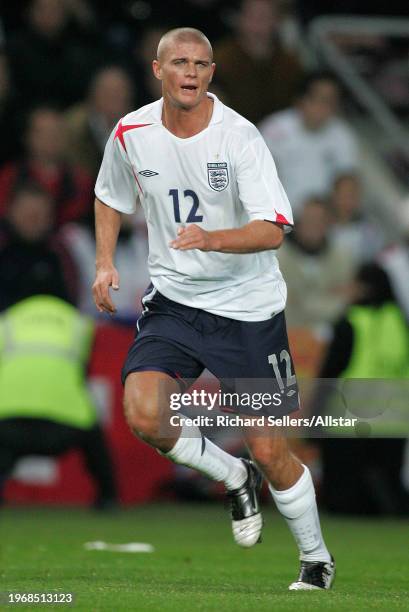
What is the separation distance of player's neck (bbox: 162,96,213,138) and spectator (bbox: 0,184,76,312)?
5074 mm

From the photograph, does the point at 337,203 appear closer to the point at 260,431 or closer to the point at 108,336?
the point at 108,336

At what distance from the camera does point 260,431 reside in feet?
21.6

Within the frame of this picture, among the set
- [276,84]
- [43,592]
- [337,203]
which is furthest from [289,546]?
[276,84]

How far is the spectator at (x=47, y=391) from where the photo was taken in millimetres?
11016

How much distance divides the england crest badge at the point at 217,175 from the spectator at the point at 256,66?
7.10 metres

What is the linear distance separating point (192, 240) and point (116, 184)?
101 cm


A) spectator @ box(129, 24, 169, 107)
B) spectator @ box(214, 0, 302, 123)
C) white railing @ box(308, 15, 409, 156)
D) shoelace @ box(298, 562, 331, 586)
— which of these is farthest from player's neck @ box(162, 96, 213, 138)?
white railing @ box(308, 15, 409, 156)

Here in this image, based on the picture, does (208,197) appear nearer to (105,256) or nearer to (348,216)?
(105,256)

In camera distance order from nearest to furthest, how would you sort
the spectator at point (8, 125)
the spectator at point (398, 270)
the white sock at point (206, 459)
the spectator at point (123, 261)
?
1. the white sock at point (206, 459)
2. the spectator at point (398, 270)
3. the spectator at point (123, 261)
4. the spectator at point (8, 125)

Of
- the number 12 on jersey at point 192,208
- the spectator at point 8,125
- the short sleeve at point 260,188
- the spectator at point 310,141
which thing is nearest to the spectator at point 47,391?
the spectator at point 8,125

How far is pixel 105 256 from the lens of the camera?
6703mm

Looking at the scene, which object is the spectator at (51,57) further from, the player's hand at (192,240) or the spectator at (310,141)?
the player's hand at (192,240)

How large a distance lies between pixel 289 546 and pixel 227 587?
8.80 ft

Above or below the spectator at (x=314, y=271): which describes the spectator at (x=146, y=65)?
above
